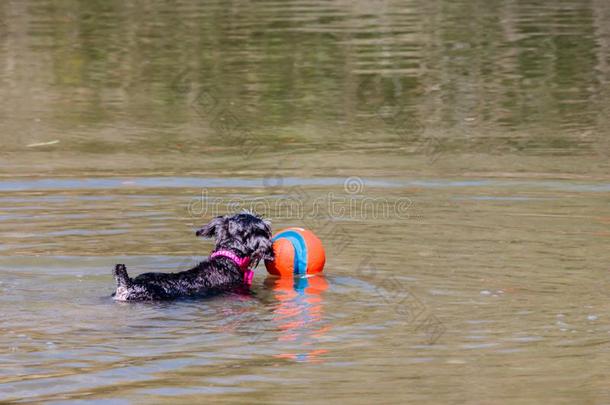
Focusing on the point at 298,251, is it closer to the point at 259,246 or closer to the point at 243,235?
the point at 259,246

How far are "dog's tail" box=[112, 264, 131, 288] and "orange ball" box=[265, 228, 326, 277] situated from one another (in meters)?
1.44

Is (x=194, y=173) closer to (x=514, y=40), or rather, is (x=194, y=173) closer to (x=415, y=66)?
(x=415, y=66)

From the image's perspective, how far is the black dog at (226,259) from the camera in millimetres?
9008

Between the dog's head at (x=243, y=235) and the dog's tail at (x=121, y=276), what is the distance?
3.53 ft

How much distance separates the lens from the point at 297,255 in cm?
972

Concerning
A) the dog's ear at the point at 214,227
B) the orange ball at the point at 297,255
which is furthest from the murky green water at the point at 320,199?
the dog's ear at the point at 214,227

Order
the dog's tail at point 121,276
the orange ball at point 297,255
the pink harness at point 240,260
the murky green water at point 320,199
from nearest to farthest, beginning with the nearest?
the murky green water at point 320,199, the dog's tail at point 121,276, the pink harness at point 240,260, the orange ball at point 297,255

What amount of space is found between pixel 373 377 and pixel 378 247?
3.16 metres

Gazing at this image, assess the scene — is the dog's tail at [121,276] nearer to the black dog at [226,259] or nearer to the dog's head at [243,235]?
the black dog at [226,259]

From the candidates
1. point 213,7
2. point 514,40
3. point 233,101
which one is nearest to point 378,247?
point 233,101

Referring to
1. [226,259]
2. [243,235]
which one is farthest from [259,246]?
[226,259]

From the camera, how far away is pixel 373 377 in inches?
284

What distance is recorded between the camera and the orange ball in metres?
9.70

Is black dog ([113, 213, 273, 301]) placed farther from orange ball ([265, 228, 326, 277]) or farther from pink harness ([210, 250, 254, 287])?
orange ball ([265, 228, 326, 277])
